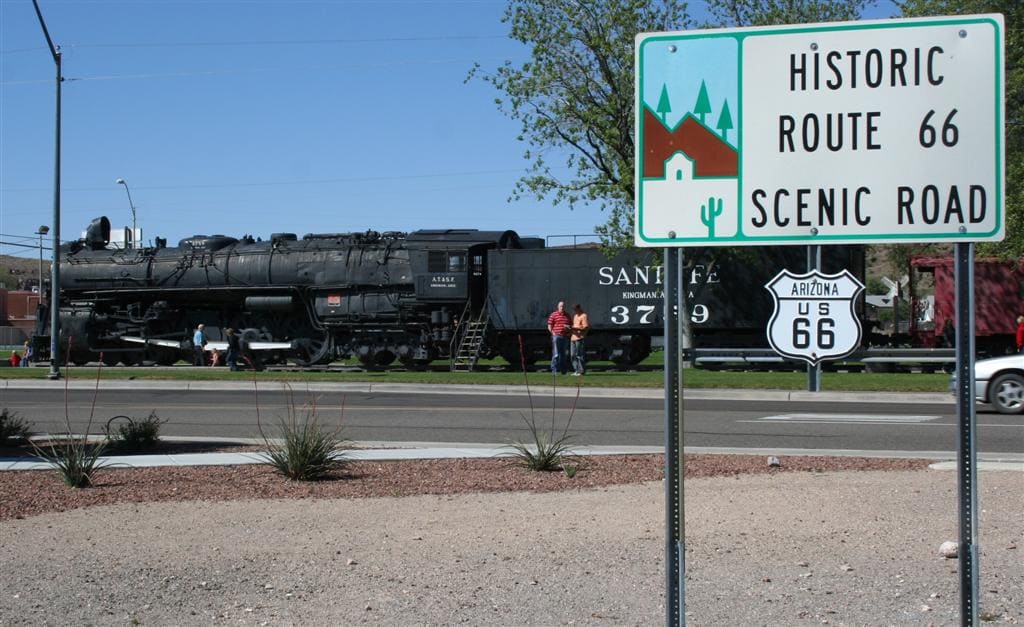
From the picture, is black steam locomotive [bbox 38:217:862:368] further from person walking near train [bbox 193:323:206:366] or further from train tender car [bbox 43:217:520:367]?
person walking near train [bbox 193:323:206:366]

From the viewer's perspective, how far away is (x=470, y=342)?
29812 mm

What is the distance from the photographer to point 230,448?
11.9 metres

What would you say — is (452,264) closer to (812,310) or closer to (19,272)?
(812,310)

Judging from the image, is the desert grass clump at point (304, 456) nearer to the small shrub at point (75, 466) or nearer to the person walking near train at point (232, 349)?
the small shrub at point (75, 466)

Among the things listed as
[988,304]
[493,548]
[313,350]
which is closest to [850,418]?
[493,548]

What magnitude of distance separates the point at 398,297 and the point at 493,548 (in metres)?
23.6

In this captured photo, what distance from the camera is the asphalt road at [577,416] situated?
42.7 feet

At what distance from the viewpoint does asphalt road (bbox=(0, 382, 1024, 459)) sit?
13.0 m

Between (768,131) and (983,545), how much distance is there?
4234 millimetres

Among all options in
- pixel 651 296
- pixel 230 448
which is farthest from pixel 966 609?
pixel 651 296

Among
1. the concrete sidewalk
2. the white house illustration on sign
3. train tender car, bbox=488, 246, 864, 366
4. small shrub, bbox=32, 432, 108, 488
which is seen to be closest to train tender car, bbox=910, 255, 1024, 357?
→ train tender car, bbox=488, 246, 864, 366

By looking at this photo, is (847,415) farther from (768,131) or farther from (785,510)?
(768,131)

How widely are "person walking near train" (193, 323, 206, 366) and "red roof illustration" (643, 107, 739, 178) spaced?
97.9 ft

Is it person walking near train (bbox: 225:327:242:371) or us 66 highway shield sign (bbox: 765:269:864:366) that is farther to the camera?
person walking near train (bbox: 225:327:242:371)
